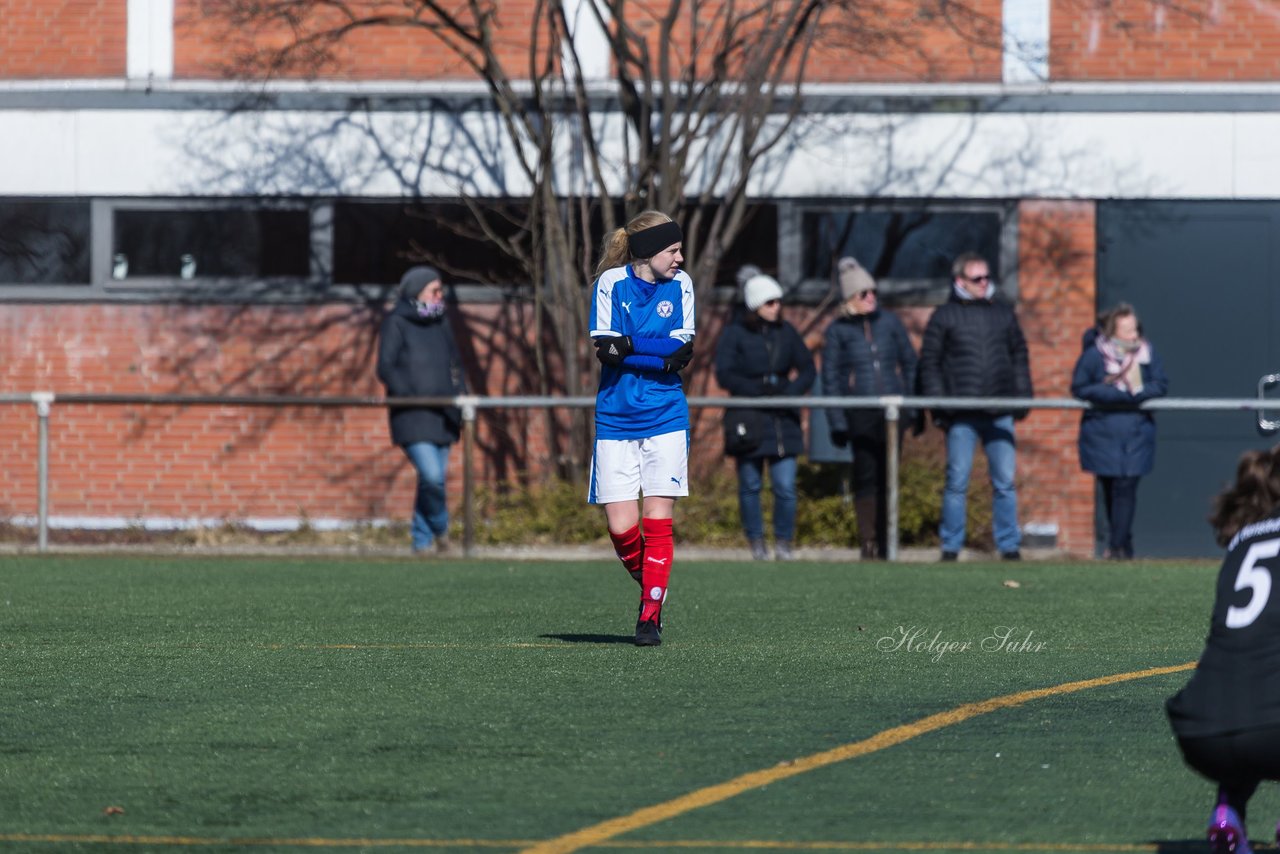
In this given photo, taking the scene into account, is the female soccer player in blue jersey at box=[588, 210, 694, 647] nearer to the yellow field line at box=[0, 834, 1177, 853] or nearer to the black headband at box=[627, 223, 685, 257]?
the black headband at box=[627, 223, 685, 257]

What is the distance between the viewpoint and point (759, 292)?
49.2 feet

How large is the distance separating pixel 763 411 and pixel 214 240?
608cm

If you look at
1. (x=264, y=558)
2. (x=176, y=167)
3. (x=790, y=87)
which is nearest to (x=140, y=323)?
(x=176, y=167)

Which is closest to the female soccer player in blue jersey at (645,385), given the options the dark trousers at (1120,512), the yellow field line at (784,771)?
the yellow field line at (784,771)

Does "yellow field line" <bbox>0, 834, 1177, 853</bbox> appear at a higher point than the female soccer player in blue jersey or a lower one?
lower

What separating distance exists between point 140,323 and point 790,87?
5963 millimetres

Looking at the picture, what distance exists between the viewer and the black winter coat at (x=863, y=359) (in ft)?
49.6

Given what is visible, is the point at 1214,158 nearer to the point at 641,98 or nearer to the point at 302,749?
the point at 641,98

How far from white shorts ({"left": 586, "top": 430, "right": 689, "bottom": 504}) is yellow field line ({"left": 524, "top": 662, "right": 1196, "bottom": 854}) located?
1858 mm

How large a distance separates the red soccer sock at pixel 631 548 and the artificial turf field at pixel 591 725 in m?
0.38

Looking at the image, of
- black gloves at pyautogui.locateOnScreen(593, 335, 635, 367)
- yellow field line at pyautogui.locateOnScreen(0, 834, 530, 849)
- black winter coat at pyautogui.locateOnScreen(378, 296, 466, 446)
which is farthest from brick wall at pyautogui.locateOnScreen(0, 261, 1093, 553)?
yellow field line at pyautogui.locateOnScreen(0, 834, 530, 849)

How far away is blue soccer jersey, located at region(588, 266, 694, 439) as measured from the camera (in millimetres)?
8703

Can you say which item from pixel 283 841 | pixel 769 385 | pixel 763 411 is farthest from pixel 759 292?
pixel 283 841

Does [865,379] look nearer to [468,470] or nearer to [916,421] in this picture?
[916,421]
